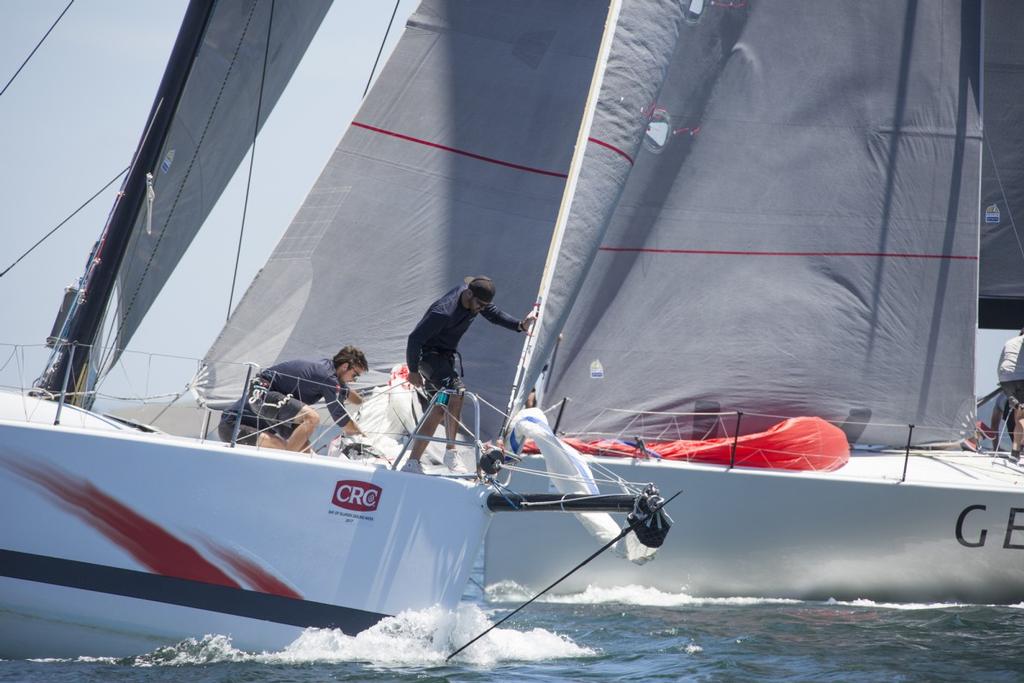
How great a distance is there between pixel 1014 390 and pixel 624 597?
13.8ft

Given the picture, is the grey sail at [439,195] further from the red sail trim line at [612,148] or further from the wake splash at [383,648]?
the wake splash at [383,648]

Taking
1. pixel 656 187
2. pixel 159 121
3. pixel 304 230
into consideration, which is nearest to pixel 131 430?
pixel 159 121

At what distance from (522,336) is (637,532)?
3809 millimetres

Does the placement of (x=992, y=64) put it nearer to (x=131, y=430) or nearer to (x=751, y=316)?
(x=751, y=316)

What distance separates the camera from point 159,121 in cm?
802

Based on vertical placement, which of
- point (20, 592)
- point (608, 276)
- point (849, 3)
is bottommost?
point (20, 592)

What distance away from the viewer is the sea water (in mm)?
6180

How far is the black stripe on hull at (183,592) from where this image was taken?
6164mm

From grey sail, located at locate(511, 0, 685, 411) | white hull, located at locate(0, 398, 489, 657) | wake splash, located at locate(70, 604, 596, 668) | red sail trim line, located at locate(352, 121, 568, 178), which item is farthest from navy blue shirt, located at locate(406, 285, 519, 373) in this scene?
red sail trim line, located at locate(352, 121, 568, 178)

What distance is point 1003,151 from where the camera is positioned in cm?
1252

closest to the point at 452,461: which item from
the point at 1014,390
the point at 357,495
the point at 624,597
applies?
the point at 357,495

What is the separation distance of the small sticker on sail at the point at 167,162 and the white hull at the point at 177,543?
2303 millimetres

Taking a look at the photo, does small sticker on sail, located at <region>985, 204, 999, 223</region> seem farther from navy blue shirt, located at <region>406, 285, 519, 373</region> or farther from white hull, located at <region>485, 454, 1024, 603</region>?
navy blue shirt, located at <region>406, 285, 519, 373</region>

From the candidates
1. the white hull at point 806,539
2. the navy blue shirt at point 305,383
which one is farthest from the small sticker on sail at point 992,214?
the navy blue shirt at point 305,383
